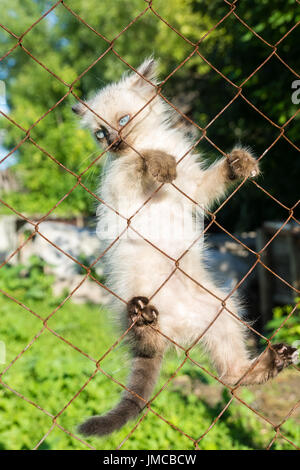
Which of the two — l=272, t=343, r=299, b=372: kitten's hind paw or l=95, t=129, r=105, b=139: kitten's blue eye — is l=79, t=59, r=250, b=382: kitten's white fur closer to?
l=95, t=129, r=105, b=139: kitten's blue eye

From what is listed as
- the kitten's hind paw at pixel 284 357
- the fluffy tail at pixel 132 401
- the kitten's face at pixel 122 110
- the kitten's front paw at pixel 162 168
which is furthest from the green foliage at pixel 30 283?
the kitten's front paw at pixel 162 168

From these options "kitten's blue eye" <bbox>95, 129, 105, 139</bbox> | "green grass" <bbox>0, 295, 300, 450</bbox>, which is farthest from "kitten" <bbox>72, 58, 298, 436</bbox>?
"green grass" <bbox>0, 295, 300, 450</bbox>

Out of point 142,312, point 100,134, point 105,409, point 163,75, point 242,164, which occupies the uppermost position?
point 163,75

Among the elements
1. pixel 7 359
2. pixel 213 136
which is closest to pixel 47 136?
pixel 213 136

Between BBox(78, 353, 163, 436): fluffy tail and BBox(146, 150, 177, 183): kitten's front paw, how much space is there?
3.38ft

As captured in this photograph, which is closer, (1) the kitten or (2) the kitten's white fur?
(1) the kitten

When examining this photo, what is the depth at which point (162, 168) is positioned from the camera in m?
2.32

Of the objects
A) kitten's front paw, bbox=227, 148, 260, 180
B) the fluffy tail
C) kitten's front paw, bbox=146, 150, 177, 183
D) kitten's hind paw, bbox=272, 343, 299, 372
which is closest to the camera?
the fluffy tail

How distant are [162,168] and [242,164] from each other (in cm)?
66

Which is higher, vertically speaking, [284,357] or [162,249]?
[162,249]

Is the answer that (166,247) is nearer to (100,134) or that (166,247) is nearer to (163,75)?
(100,134)

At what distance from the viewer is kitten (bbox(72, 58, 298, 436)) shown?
262cm

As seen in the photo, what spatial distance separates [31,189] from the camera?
55.1 feet

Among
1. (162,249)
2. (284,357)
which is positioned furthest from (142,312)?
(284,357)
